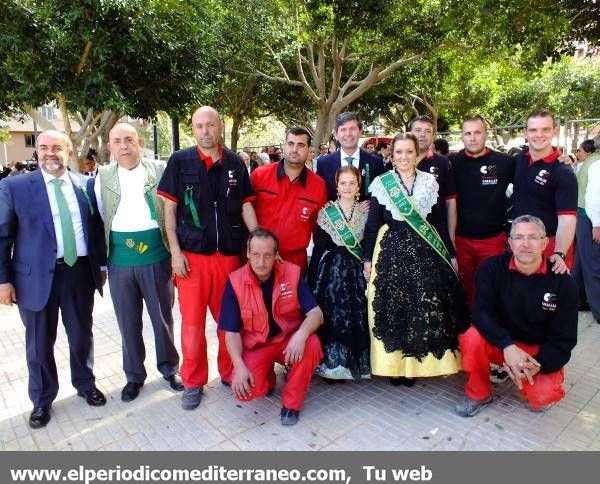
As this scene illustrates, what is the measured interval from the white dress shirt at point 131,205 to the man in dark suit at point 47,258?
160 mm

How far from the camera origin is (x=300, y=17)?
1083 centimetres

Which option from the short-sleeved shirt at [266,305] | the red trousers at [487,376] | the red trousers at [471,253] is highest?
the red trousers at [471,253]

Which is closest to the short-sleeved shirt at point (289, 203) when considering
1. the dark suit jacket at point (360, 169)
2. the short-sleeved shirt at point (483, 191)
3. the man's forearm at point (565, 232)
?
the dark suit jacket at point (360, 169)

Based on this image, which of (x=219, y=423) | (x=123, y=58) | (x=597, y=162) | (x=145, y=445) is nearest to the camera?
(x=145, y=445)

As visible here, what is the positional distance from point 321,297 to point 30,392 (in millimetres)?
2022

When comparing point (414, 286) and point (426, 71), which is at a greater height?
point (426, 71)

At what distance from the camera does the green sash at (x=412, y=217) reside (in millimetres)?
3242

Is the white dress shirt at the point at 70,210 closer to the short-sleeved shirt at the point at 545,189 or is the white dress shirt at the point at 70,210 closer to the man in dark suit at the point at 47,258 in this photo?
the man in dark suit at the point at 47,258

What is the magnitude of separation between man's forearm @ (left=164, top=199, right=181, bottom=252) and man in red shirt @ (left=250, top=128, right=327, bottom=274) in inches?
25.6

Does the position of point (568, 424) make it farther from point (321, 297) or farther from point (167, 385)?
point (167, 385)

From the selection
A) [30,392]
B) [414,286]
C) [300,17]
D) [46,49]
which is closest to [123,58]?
[46,49]

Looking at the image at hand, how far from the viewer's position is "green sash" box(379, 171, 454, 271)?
3.24m

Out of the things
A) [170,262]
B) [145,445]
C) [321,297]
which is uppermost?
[170,262]

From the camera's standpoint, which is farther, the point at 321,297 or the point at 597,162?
the point at 597,162
